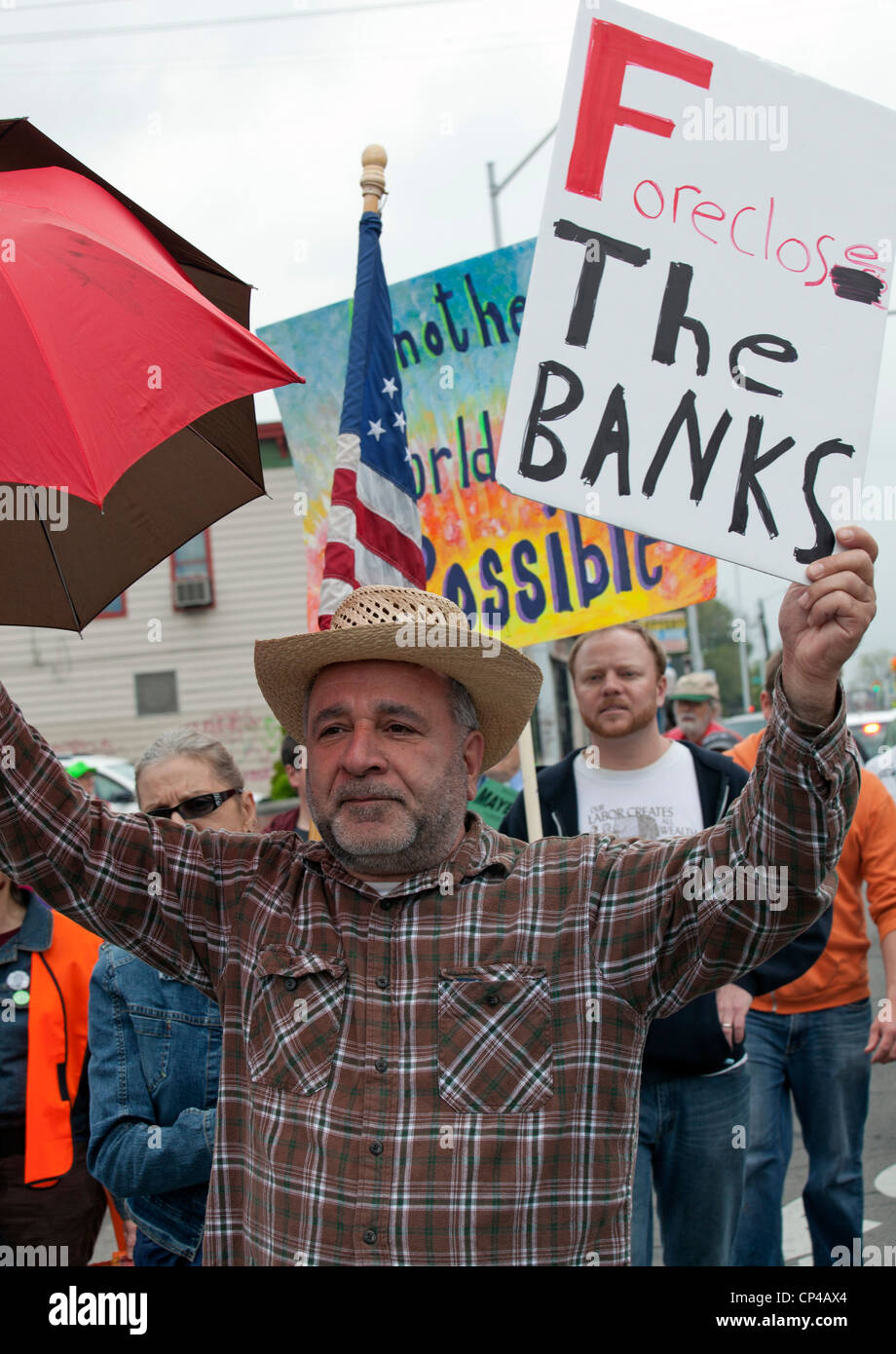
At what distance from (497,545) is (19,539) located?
240 cm

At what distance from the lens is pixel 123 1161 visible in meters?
2.80

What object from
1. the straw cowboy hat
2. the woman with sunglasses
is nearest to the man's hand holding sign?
the straw cowboy hat

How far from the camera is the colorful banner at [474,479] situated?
459 centimetres

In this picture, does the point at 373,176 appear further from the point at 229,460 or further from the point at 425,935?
the point at 425,935

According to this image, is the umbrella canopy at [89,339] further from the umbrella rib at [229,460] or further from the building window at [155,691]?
the building window at [155,691]

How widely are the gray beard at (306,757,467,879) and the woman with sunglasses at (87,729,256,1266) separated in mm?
650

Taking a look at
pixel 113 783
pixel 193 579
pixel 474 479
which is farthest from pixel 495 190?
pixel 474 479

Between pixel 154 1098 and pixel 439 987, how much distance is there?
1064 mm

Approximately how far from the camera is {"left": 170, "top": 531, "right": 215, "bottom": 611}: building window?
72.4 feet

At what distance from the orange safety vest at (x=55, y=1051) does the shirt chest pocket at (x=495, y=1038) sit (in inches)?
62.2

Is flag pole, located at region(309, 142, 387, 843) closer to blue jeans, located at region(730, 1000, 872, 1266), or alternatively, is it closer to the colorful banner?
the colorful banner

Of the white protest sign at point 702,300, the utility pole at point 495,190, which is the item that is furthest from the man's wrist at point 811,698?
the utility pole at point 495,190

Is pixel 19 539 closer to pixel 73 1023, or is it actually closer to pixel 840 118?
pixel 73 1023

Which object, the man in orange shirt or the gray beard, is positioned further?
the man in orange shirt
